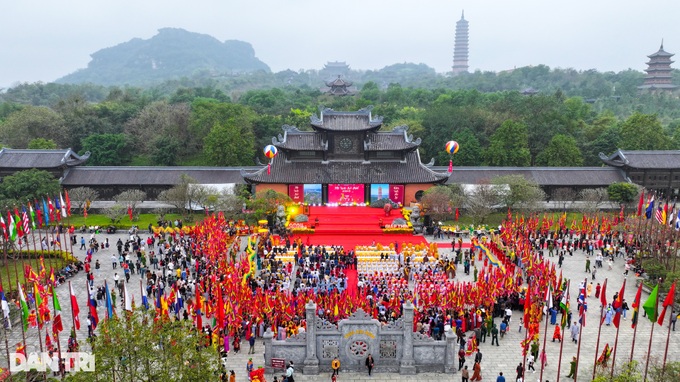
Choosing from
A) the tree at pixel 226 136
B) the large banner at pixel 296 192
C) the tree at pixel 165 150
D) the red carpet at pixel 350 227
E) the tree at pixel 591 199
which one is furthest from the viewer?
the tree at pixel 165 150

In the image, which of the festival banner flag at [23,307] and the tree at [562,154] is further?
the tree at [562,154]

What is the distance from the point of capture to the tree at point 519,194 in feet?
123

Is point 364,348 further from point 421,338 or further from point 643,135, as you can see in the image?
point 643,135

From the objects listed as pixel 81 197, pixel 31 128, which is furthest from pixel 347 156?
pixel 31 128

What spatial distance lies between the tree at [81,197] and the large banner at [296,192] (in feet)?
47.2

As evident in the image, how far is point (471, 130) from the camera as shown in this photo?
57.9 meters

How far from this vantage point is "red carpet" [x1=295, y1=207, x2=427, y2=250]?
3431cm

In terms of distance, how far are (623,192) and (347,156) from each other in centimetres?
2027

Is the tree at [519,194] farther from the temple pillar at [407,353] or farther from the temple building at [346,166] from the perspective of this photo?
the temple pillar at [407,353]

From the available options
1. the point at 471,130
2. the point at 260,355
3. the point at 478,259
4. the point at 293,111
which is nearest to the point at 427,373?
the point at 260,355

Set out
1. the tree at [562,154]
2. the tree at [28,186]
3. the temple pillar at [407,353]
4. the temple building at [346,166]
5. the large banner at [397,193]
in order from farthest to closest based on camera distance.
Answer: the tree at [562,154]
the large banner at [397,193]
the temple building at [346,166]
the tree at [28,186]
the temple pillar at [407,353]

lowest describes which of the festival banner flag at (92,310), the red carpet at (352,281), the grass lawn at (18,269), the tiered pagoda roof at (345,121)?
the red carpet at (352,281)

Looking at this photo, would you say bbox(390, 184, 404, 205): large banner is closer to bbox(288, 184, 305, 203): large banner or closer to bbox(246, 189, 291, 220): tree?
bbox(288, 184, 305, 203): large banner

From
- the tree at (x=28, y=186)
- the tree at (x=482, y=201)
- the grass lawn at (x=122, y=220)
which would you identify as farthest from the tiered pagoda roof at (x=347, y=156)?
the tree at (x=28, y=186)
